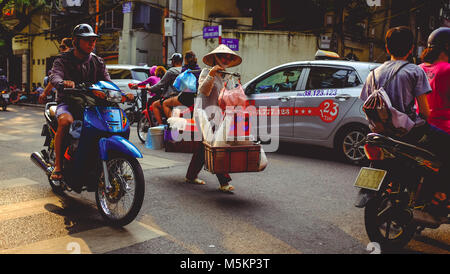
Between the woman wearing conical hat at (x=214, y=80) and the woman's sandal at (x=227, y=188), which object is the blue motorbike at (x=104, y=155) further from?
the woman's sandal at (x=227, y=188)

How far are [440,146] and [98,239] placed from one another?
2.86 m

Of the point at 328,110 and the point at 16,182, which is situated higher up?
the point at 328,110

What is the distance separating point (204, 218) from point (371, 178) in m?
1.67

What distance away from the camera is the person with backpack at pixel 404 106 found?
326cm

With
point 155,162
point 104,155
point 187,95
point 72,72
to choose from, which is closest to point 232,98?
point 187,95

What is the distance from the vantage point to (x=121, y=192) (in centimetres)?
A: 380

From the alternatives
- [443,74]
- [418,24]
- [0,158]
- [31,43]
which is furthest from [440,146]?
[31,43]

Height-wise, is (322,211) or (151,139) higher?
(151,139)

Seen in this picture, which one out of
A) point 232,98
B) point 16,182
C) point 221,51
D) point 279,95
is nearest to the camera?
point 232,98

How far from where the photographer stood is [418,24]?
24062 millimetres

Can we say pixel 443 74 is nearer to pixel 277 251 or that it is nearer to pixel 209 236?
pixel 277 251

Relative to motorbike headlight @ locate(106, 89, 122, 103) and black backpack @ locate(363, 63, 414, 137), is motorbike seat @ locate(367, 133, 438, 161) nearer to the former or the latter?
black backpack @ locate(363, 63, 414, 137)

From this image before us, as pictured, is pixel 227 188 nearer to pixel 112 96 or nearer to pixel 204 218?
pixel 204 218

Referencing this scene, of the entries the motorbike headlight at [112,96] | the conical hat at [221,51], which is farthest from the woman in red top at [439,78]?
the motorbike headlight at [112,96]
